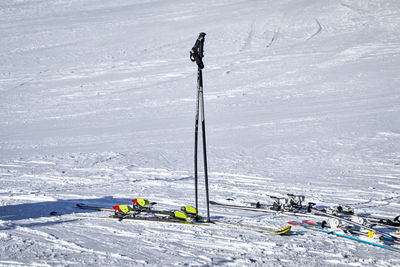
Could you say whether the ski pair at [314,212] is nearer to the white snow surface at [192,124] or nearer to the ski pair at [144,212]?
the white snow surface at [192,124]

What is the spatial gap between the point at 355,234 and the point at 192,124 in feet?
26.0

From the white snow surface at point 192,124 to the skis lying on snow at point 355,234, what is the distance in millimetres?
101

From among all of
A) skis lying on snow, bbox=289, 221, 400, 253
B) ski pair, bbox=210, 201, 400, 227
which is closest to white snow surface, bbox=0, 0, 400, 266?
skis lying on snow, bbox=289, 221, 400, 253

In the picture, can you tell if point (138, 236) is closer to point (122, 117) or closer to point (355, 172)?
point (355, 172)

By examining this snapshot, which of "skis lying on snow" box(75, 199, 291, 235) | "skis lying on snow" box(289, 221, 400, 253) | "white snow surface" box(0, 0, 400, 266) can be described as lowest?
"skis lying on snow" box(289, 221, 400, 253)

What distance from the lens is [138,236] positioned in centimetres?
524

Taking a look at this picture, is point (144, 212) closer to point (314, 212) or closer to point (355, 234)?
point (314, 212)

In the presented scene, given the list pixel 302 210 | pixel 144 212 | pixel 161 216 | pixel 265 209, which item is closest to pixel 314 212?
pixel 302 210

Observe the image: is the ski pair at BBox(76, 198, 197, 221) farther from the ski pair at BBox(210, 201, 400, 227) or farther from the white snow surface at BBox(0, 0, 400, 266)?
the ski pair at BBox(210, 201, 400, 227)

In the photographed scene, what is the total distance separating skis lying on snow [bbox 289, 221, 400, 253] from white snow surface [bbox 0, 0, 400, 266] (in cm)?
10

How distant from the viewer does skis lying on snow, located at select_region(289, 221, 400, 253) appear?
4855mm

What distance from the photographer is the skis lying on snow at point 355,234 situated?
486 cm

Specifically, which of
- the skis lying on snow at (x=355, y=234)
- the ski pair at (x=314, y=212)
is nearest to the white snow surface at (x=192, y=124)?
the skis lying on snow at (x=355, y=234)

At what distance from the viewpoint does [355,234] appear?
202 inches
